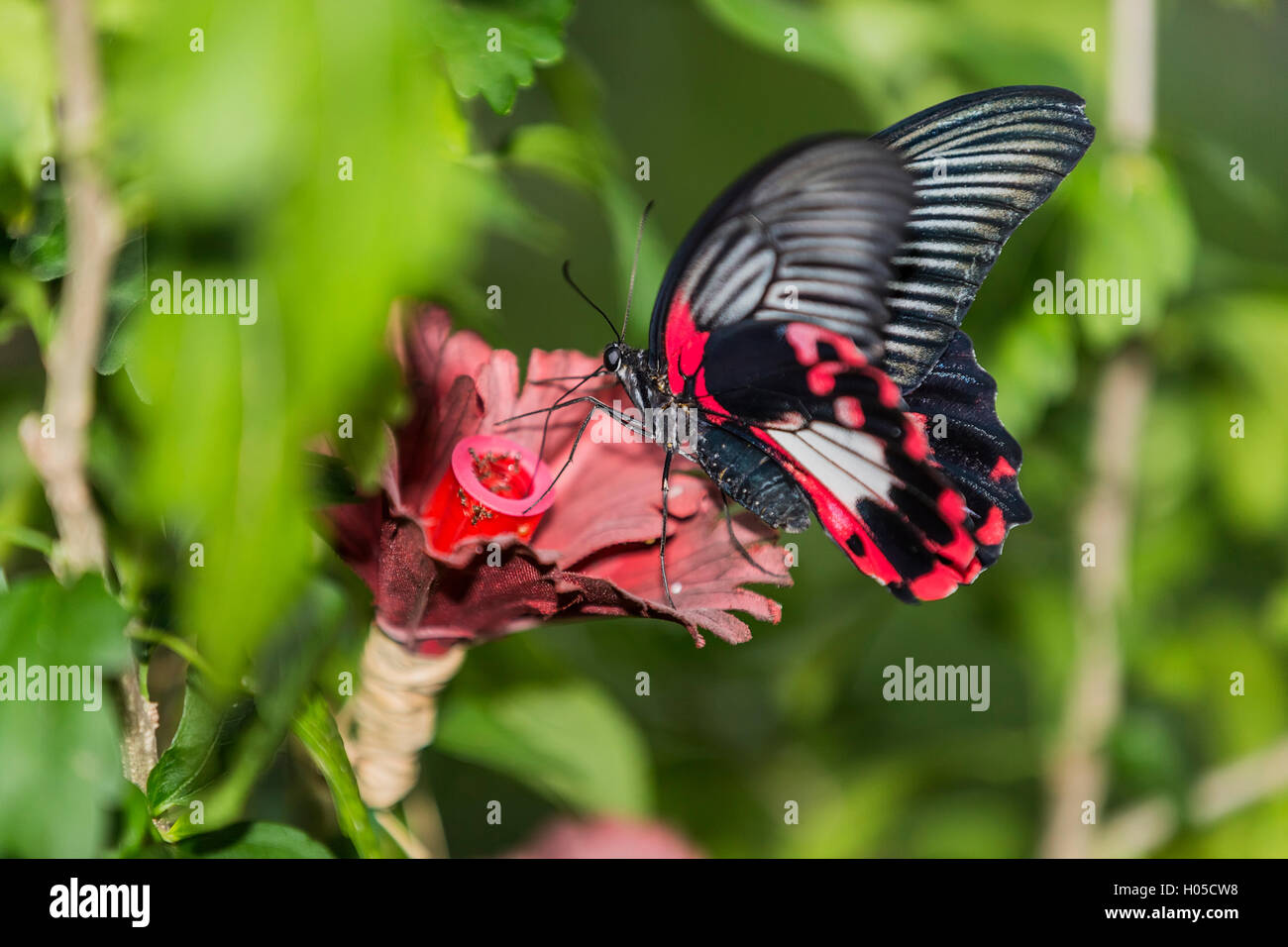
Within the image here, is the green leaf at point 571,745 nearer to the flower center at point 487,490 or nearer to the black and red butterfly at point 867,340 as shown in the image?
the flower center at point 487,490

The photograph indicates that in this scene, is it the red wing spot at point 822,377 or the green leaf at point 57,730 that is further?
the red wing spot at point 822,377

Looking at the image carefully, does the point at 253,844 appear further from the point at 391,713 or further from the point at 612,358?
the point at 612,358

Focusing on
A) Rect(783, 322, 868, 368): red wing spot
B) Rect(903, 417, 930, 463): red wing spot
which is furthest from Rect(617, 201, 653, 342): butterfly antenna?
Rect(903, 417, 930, 463): red wing spot

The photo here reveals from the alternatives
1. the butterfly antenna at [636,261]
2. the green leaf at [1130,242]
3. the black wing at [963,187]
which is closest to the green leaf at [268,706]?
the butterfly antenna at [636,261]

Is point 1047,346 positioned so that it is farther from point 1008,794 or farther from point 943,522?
point 1008,794

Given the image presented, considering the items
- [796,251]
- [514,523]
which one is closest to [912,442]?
[796,251]

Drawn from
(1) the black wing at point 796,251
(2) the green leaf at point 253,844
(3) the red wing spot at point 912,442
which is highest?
(1) the black wing at point 796,251
